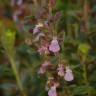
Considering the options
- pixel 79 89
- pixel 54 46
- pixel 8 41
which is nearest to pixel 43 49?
pixel 54 46

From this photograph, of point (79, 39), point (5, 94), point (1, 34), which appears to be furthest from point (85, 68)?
point (5, 94)

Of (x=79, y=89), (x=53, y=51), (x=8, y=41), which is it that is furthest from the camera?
(x=8, y=41)

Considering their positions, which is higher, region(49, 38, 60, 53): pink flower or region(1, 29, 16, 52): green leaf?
region(1, 29, 16, 52): green leaf

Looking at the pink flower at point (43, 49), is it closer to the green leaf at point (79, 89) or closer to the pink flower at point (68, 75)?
the pink flower at point (68, 75)

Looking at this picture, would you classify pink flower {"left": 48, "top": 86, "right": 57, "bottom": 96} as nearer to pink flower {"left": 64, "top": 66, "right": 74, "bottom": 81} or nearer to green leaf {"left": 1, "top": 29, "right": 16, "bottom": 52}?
pink flower {"left": 64, "top": 66, "right": 74, "bottom": 81}

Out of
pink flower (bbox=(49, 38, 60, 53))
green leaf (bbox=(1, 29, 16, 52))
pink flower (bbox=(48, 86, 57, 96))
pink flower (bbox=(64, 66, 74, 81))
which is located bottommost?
pink flower (bbox=(48, 86, 57, 96))

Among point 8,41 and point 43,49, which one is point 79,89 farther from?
point 8,41

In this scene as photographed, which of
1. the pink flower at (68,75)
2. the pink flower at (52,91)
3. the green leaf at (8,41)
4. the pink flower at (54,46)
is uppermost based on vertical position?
the green leaf at (8,41)

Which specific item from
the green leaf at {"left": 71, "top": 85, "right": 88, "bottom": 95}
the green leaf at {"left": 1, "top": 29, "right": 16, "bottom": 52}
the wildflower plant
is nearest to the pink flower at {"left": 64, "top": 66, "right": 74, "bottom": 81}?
the wildflower plant

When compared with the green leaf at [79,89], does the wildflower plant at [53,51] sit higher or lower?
higher

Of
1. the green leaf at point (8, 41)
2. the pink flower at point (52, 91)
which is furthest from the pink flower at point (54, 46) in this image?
the green leaf at point (8, 41)

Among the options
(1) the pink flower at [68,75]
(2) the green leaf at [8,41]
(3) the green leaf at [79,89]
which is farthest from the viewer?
(2) the green leaf at [8,41]

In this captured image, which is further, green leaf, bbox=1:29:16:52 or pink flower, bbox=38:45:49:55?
green leaf, bbox=1:29:16:52
